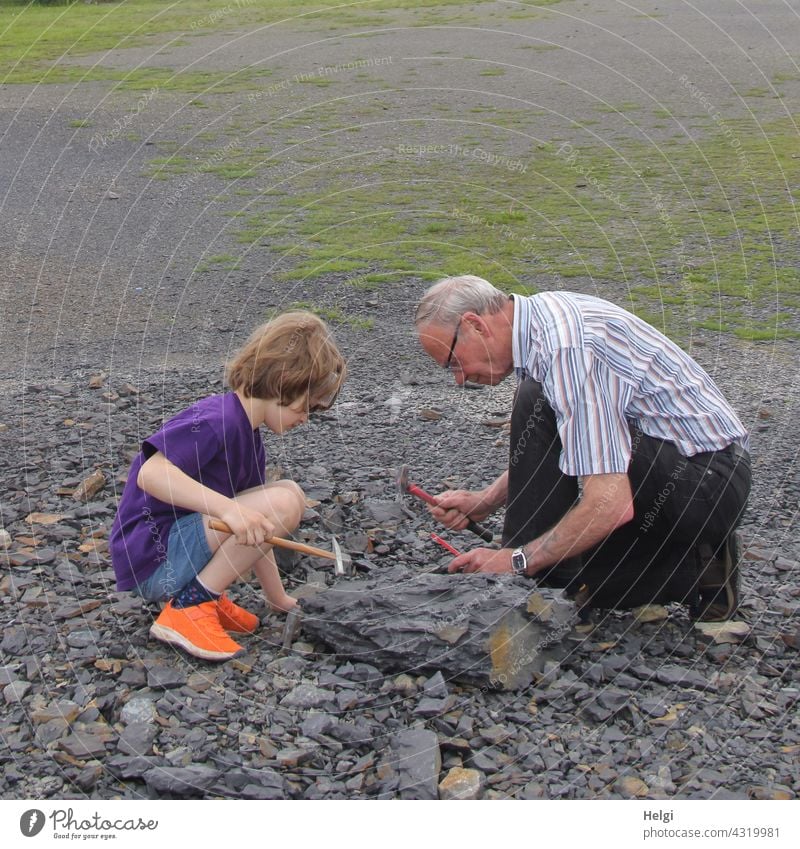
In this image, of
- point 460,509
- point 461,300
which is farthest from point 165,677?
point 461,300

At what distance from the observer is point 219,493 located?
3.95 m

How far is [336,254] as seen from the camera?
949 centimetres

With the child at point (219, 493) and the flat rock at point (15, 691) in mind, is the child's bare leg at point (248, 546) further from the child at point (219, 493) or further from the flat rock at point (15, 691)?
the flat rock at point (15, 691)

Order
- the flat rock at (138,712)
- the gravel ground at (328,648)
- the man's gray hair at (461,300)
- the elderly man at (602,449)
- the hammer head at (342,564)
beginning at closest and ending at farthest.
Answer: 1. the gravel ground at (328,648)
2. the flat rock at (138,712)
3. the elderly man at (602,449)
4. the man's gray hair at (461,300)
5. the hammer head at (342,564)

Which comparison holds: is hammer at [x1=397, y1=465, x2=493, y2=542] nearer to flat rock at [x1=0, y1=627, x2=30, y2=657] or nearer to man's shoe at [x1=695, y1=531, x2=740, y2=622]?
man's shoe at [x1=695, y1=531, x2=740, y2=622]

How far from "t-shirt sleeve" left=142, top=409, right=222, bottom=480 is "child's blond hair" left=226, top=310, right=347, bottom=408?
21 cm

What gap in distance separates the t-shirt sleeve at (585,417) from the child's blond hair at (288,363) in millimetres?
821

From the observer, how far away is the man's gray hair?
3949mm

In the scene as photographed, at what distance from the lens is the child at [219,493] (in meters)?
3.95

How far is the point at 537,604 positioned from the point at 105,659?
5.22 ft

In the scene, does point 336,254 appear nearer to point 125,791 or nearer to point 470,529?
point 470,529

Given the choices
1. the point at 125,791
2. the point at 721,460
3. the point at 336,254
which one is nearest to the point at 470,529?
the point at 721,460

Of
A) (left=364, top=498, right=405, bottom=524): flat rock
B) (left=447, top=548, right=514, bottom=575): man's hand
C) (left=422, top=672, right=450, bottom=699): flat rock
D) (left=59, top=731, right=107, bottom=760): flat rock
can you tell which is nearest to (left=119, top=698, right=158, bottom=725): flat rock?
(left=59, top=731, right=107, bottom=760): flat rock
